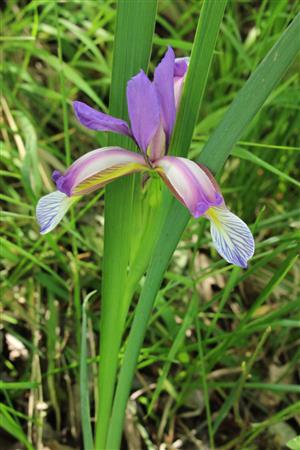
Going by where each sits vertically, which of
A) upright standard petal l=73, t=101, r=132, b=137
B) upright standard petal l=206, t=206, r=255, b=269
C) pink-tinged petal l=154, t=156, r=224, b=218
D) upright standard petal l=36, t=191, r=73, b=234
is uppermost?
upright standard petal l=73, t=101, r=132, b=137

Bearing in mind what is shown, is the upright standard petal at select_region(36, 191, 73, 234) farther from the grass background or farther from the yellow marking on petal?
the grass background

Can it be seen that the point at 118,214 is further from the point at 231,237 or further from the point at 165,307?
the point at 165,307

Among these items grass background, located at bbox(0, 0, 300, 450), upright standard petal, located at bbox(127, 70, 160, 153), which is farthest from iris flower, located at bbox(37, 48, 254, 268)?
grass background, located at bbox(0, 0, 300, 450)

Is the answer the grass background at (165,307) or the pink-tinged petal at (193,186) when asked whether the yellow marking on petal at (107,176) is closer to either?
the pink-tinged petal at (193,186)

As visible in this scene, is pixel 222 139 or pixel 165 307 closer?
pixel 222 139

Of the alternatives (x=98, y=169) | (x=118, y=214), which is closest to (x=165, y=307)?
(x=118, y=214)

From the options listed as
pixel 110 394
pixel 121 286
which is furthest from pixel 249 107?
pixel 110 394
